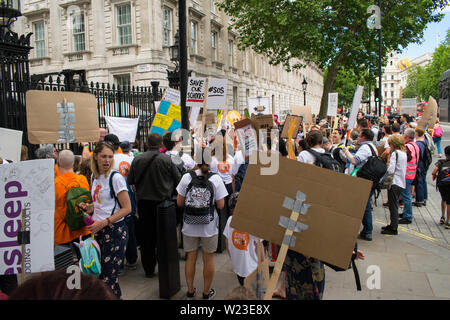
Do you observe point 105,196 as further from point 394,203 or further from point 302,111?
point 302,111

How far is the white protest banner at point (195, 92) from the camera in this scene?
5.98 m

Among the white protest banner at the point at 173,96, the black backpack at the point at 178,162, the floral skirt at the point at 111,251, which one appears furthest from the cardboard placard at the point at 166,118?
the floral skirt at the point at 111,251

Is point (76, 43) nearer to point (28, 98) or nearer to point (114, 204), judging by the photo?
point (28, 98)

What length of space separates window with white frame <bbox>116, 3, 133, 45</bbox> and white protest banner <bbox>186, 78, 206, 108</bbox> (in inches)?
648

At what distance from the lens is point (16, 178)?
8.33ft

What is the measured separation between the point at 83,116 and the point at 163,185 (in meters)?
1.87

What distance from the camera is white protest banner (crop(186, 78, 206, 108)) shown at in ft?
19.6

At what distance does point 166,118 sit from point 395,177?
4.41 meters

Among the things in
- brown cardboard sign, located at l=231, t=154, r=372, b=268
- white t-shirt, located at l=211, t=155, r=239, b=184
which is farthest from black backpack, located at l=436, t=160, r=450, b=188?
brown cardboard sign, located at l=231, t=154, r=372, b=268

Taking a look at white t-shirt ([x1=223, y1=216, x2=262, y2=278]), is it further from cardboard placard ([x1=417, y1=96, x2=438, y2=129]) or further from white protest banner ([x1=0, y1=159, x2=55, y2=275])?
cardboard placard ([x1=417, y1=96, x2=438, y2=129])

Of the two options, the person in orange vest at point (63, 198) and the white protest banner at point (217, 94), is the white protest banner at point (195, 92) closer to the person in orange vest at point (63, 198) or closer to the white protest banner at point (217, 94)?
the white protest banner at point (217, 94)

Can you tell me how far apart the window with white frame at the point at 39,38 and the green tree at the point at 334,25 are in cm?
1323

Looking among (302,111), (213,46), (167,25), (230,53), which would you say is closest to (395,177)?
(302,111)

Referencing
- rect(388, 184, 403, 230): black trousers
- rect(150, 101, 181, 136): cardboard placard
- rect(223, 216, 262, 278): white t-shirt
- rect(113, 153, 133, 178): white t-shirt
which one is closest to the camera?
rect(223, 216, 262, 278): white t-shirt
